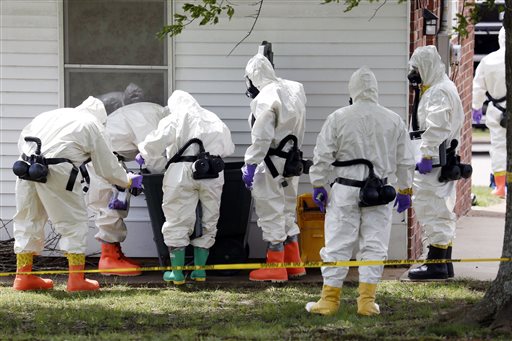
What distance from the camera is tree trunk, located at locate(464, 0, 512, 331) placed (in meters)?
8.54

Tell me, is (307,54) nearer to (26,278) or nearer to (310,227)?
(310,227)

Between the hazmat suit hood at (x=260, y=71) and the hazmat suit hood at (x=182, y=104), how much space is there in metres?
0.57

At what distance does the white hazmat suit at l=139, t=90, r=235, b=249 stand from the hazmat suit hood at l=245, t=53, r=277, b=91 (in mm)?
548

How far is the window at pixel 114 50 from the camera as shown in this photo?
40.0ft

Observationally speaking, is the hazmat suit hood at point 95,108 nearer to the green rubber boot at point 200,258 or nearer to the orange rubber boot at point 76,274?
the orange rubber boot at point 76,274

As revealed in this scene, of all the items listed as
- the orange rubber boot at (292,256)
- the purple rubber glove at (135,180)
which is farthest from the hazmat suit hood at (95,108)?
the orange rubber boot at (292,256)

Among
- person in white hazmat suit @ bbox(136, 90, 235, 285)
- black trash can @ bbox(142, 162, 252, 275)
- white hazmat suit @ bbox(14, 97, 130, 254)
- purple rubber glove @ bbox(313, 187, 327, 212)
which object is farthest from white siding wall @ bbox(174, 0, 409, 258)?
purple rubber glove @ bbox(313, 187, 327, 212)

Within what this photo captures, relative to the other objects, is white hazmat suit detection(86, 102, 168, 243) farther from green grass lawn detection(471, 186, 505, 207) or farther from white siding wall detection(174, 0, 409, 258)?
green grass lawn detection(471, 186, 505, 207)

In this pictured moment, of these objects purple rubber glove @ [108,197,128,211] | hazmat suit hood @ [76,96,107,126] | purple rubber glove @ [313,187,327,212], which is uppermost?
hazmat suit hood @ [76,96,107,126]

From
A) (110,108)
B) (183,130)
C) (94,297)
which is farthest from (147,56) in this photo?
(94,297)

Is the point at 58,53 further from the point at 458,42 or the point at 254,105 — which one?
the point at 458,42

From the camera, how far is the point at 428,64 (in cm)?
1106

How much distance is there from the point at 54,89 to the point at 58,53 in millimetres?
362

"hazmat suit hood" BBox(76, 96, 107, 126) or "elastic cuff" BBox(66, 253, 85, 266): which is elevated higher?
"hazmat suit hood" BBox(76, 96, 107, 126)
